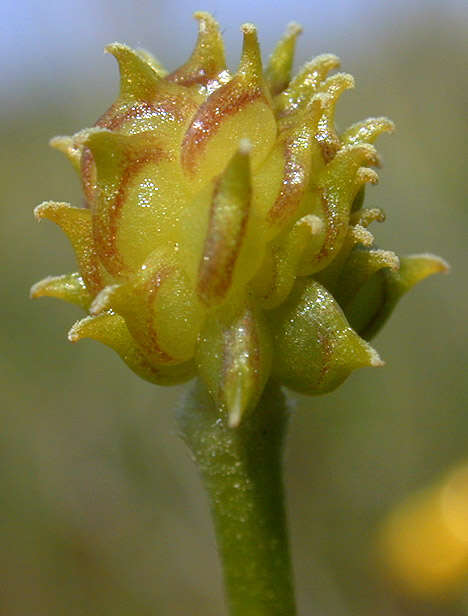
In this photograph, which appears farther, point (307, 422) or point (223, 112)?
point (307, 422)

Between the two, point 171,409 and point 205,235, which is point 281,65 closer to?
point 205,235

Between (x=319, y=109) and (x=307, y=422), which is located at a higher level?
(x=319, y=109)

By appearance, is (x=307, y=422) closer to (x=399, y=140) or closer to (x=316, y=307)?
(x=399, y=140)

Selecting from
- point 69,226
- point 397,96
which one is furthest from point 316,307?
point 397,96

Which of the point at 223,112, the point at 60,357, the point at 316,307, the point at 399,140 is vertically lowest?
the point at 60,357

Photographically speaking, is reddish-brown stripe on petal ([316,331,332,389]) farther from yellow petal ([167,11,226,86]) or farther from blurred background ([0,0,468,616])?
blurred background ([0,0,468,616])

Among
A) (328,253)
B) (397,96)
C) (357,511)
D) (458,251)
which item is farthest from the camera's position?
(397,96)
